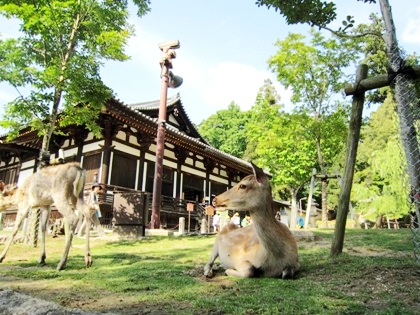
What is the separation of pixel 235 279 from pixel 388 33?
3922mm

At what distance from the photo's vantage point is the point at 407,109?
4.48 m

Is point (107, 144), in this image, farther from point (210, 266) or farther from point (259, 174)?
point (259, 174)

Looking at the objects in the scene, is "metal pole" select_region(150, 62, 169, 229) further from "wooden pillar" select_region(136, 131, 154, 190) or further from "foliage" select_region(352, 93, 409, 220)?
"foliage" select_region(352, 93, 409, 220)

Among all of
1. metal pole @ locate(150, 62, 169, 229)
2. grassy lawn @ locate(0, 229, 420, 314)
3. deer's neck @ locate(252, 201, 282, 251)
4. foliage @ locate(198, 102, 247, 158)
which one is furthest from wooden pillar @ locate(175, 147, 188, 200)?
foliage @ locate(198, 102, 247, 158)

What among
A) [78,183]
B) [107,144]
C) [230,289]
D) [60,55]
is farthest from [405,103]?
[107,144]

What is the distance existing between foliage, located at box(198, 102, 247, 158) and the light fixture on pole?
28.1 m

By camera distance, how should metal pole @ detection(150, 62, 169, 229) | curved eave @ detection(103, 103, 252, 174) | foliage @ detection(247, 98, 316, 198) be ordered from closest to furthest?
metal pole @ detection(150, 62, 169, 229) < curved eave @ detection(103, 103, 252, 174) < foliage @ detection(247, 98, 316, 198)

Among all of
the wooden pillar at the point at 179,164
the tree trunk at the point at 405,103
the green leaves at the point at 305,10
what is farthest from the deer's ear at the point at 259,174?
the wooden pillar at the point at 179,164

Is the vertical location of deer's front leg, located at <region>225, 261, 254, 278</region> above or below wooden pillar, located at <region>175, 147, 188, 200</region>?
below

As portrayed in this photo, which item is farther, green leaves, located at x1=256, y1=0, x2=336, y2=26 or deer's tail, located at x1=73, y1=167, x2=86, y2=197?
deer's tail, located at x1=73, y1=167, x2=86, y2=197

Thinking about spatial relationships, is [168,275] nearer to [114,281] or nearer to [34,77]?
[114,281]

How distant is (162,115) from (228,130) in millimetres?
31868

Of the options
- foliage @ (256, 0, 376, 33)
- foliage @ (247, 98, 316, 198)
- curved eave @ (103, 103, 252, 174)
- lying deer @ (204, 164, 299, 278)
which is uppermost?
foliage @ (247, 98, 316, 198)

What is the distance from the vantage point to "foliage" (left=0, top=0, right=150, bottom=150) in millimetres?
9648
